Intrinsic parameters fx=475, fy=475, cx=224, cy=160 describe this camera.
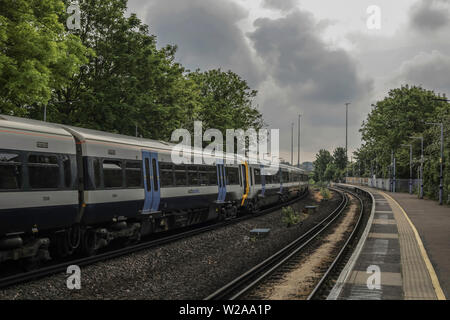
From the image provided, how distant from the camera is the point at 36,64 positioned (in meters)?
19.2

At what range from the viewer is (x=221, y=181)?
24578 mm

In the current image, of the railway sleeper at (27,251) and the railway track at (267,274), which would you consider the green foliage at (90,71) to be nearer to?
the railway sleeper at (27,251)

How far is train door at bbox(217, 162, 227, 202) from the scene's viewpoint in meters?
24.3

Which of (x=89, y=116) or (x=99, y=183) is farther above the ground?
(x=89, y=116)

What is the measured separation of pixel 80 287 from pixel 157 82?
20102 mm

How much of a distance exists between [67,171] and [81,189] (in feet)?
2.80

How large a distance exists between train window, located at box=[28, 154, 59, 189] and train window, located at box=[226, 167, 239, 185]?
14.0 m

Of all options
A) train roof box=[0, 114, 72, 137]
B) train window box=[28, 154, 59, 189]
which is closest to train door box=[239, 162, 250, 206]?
train roof box=[0, 114, 72, 137]

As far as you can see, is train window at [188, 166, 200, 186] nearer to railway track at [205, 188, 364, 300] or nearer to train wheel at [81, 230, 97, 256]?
railway track at [205, 188, 364, 300]

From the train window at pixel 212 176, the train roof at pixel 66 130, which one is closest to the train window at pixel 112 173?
the train roof at pixel 66 130

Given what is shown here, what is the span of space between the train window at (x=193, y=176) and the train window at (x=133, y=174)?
426cm

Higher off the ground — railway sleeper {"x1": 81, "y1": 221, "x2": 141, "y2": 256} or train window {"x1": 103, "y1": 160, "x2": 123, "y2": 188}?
train window {"x1": 103, "y1": 160, "x2": 123, "y2": 188}
